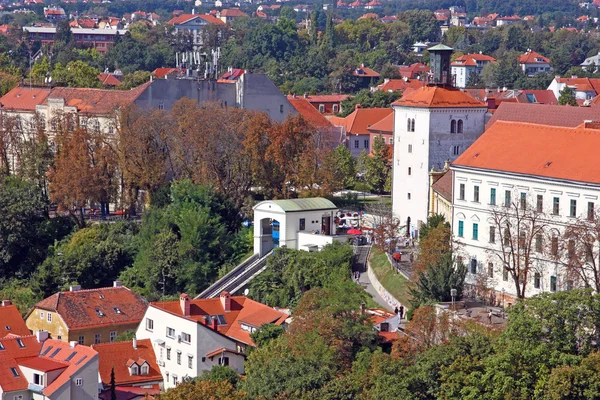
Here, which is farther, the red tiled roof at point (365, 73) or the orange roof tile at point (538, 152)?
the red tiled roof at point (365, 73)

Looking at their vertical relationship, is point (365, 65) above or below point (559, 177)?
below

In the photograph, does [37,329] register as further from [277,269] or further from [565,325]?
[565,325]

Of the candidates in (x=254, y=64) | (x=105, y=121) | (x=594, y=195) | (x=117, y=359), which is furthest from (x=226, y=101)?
(x=254, y=64)

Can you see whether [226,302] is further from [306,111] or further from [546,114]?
[306,111]

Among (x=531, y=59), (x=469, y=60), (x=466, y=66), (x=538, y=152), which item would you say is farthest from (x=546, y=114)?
(x=531, y=59)

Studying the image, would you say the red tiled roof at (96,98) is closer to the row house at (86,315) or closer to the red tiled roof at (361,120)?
the red tiled roof at (361,120)

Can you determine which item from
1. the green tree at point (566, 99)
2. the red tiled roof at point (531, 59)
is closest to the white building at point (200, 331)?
the green tree at point (566, 99)

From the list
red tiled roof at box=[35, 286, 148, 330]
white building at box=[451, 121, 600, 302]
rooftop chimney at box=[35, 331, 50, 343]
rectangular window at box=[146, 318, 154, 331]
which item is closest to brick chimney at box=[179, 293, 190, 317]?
rectangular window at box=[146, 318, 154, 331]
